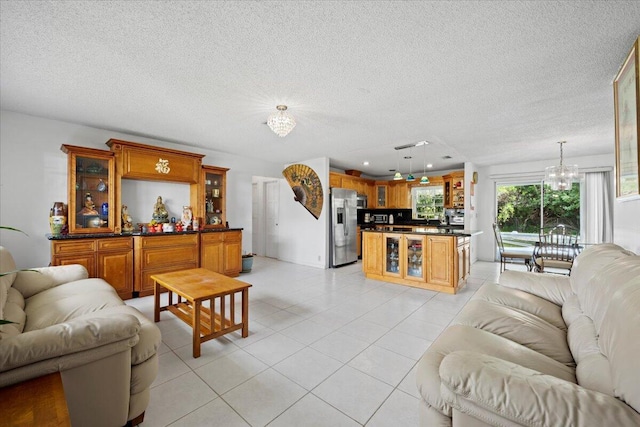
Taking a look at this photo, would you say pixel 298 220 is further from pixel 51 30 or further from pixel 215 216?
pixel 51 30

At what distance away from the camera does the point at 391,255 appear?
476 cm

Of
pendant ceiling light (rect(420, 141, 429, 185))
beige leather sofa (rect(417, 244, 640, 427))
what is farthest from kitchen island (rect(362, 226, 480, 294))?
beige leather sofa (rect(417, 244, 640, 427))

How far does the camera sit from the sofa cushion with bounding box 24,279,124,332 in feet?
5.92

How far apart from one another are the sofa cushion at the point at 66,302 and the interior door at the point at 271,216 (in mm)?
4596

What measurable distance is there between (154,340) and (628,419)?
2.08m

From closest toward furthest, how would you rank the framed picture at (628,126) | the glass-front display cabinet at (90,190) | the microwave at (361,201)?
the framed picture at (628,126)
the glass-front display cabinet at (90,190)
the microwave at (361,201)

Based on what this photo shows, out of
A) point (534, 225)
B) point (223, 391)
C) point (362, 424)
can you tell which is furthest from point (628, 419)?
point (534, 225)

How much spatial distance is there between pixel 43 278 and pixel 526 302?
427 centimetres

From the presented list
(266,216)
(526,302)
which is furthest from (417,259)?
(266,216)

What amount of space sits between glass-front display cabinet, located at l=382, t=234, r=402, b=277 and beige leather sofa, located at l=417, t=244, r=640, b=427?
2654mm

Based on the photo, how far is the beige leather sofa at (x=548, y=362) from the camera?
2.70 ft

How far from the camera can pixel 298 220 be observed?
6418 mm

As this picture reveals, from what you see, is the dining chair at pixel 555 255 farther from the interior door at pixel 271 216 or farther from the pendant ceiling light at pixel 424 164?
the interior door at pixel 271 216

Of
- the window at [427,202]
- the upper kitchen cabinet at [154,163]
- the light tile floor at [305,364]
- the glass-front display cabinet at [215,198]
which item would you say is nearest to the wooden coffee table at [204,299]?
the light tile floor at [305,364]
